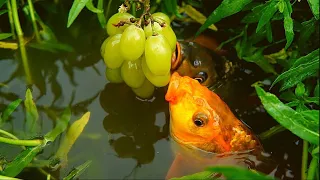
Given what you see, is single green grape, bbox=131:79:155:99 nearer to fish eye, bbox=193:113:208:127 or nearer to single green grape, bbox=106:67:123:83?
single green grape, bbox=106:67:123:83

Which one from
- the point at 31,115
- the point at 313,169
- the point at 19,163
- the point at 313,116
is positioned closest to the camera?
the point at 313,116

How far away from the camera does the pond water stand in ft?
4.32

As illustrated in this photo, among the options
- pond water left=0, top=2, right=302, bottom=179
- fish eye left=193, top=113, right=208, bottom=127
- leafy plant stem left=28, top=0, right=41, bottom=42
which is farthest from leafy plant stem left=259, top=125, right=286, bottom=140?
leafy plant stem left=28, top=0, right=41, bottom=42

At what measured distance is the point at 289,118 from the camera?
904 millimetres

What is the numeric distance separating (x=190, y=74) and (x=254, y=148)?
25 centimetres

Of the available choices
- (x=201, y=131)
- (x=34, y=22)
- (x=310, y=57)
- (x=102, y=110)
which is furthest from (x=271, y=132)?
(x=34, y=22)

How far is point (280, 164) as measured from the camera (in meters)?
1.34

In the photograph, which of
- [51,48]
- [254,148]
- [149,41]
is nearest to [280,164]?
[254,148]

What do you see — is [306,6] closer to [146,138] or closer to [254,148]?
[254,148]

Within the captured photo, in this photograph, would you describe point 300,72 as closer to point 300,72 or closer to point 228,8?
point 300,72

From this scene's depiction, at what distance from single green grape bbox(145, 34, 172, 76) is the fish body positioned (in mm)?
72

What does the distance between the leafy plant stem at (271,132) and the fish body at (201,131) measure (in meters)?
0.03

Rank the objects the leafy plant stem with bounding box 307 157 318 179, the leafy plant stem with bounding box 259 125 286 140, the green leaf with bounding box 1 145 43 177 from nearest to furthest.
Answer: the leafy plant stem with bounding box 307 157 318 179, the green leaf with bounding box 1 145 43 177, the leafy plant stem with bounding box 259 125 286 140

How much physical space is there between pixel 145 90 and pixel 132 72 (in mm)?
110
